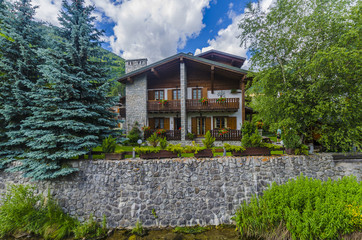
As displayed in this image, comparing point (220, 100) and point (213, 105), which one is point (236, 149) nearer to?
point (213, 105)

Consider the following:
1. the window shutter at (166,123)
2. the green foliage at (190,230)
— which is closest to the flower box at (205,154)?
the green foliage at (190,230)

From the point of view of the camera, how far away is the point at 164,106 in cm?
1251

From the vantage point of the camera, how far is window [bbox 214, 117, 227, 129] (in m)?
12.6

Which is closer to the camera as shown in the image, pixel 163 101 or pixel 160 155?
pixel 160 155

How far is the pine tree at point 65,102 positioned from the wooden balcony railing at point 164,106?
5.62 metres

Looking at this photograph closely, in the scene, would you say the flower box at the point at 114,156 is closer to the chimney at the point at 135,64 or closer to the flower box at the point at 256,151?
the flower box at the point at 256,151

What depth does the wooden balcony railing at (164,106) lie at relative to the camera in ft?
40.4

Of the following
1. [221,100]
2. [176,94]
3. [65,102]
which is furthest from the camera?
[176,94]

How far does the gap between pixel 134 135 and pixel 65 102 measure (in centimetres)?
591

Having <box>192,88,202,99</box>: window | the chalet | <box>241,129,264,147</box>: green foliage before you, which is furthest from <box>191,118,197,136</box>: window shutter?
<box>241,129,264,147</box>: green foliage

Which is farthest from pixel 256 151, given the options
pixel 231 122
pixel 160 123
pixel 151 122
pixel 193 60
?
pixel 151 122

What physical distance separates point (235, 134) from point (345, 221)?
8.00 m

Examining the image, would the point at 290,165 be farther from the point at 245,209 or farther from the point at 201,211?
the point at 201,211

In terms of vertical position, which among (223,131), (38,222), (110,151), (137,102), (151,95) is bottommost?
(38,222)
